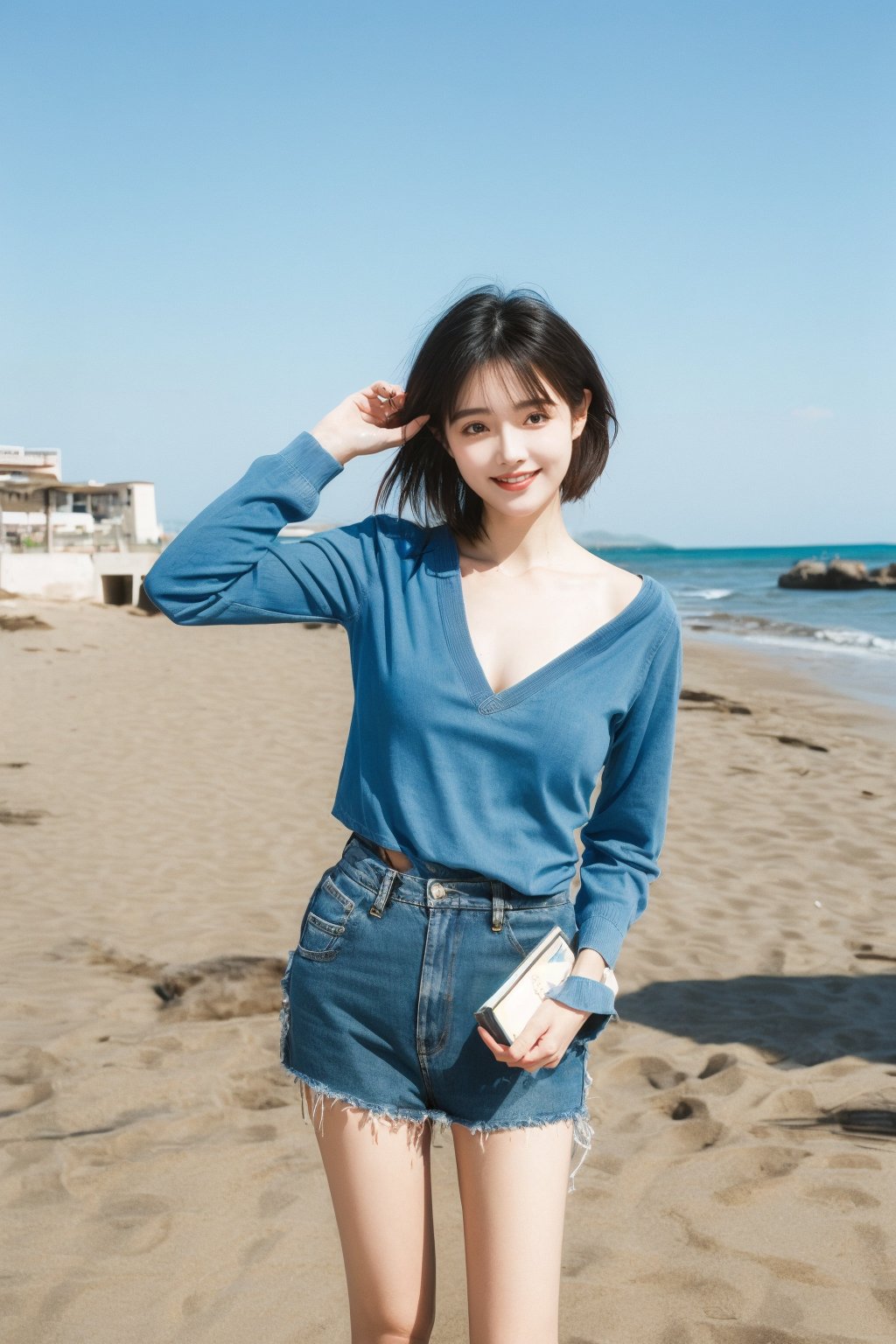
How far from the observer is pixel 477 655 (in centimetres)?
169

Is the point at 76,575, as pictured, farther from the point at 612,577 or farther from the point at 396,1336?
the point at 396,1336

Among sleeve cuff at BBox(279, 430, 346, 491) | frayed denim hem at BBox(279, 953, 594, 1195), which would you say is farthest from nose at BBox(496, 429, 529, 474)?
frayed denim hem at BBox(279, 953, 594, 1195)

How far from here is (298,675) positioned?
14289mm

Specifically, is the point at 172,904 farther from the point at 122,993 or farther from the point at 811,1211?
the point at 811,1211

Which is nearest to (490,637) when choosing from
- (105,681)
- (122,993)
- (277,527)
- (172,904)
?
(277,527)

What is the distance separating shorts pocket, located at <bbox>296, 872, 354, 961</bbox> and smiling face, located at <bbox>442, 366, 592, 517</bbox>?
0.64 m

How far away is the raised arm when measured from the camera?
172 centimetres

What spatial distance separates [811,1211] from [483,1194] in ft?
6.00

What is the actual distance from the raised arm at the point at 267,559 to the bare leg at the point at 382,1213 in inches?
29.3

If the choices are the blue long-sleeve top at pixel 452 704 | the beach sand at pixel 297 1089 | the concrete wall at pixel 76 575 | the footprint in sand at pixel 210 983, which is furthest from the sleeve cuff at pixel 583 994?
the concrete wall at pixel 76 575

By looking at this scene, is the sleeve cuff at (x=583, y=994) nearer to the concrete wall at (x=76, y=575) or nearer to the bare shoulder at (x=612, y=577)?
the bare shoulder at (x=612, y=577)

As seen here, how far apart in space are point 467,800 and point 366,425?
67 cm

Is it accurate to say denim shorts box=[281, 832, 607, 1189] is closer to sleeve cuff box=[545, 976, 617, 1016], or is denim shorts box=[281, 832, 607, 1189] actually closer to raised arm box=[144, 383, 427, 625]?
sleeve cuff box=[545, 976, 617, 1016]

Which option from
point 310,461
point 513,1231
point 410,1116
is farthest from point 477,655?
point 513,1231
